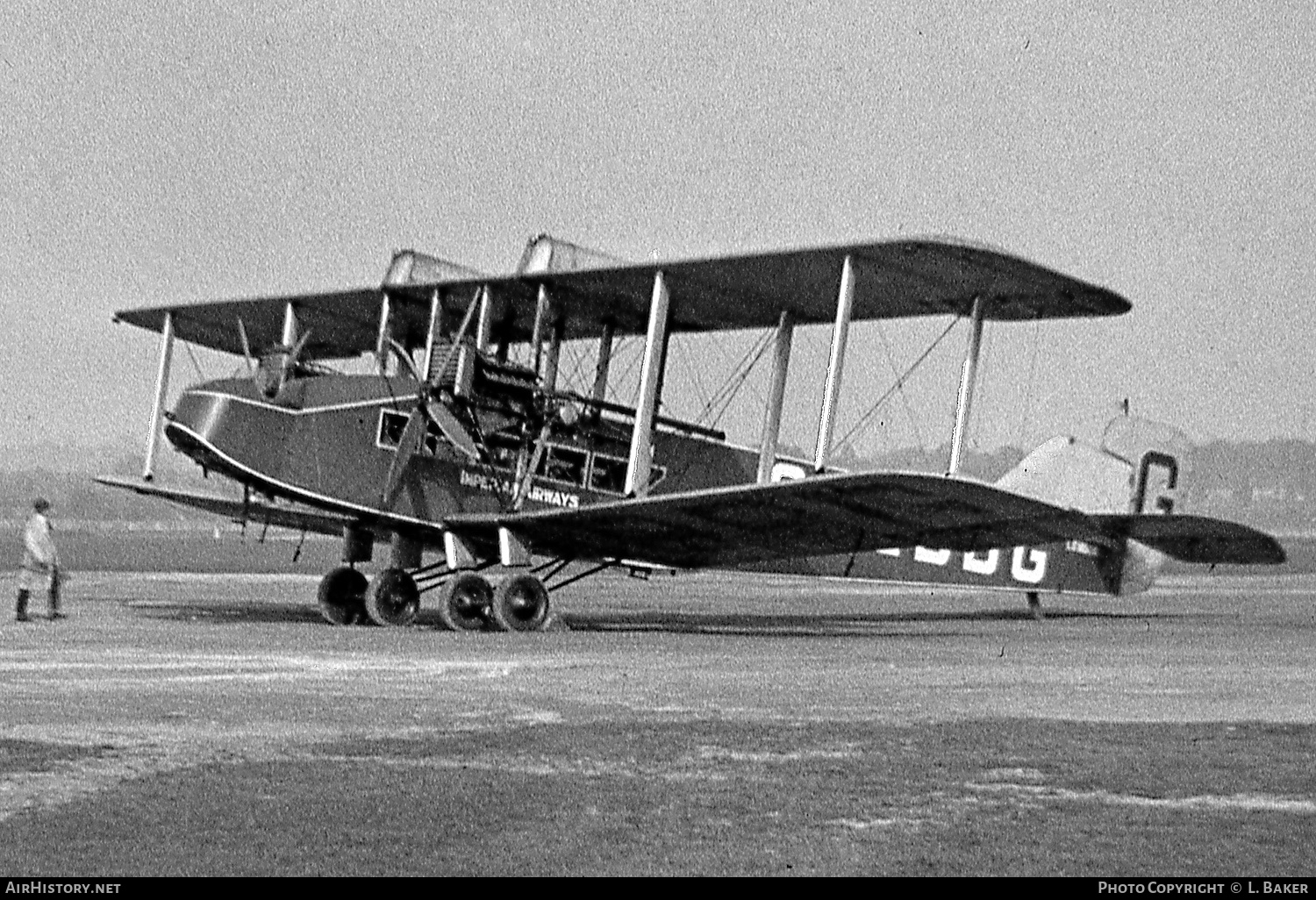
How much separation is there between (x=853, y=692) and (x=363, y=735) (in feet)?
12.2

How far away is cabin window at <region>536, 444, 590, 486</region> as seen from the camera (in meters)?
18.0

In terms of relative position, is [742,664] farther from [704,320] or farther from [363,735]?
[704,320]

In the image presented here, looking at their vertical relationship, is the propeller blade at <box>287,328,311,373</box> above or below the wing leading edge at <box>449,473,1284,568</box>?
above

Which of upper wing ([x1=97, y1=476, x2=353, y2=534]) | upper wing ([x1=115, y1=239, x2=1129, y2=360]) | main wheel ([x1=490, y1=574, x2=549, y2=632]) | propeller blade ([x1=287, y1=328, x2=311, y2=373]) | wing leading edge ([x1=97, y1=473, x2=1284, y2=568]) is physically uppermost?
upper wing ([x1=115, y1=239, x2=1129, y2=360])

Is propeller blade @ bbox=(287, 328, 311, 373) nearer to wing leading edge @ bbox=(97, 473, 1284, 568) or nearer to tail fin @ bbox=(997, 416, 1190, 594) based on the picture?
wing leading edge @ bbox=(97, 473, 1284, 568)

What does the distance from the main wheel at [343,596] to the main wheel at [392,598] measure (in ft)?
2.80

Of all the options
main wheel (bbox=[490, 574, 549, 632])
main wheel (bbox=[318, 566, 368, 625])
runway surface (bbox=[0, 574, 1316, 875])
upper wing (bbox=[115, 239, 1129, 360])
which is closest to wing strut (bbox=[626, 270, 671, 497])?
upper wing (bbox=[115, 239, 1129, 360])

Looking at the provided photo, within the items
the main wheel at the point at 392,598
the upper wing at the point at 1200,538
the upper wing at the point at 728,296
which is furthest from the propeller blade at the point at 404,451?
the upper wing at the point at 1200,538

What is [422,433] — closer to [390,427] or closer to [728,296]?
[390,427]

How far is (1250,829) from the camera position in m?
6.52

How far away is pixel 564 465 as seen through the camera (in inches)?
716

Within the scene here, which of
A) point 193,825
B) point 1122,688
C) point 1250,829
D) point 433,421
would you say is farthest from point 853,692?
point 433,421

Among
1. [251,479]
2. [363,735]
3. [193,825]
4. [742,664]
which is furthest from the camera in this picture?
[251,479]

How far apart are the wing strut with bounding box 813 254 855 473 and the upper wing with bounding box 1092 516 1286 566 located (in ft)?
15.8
